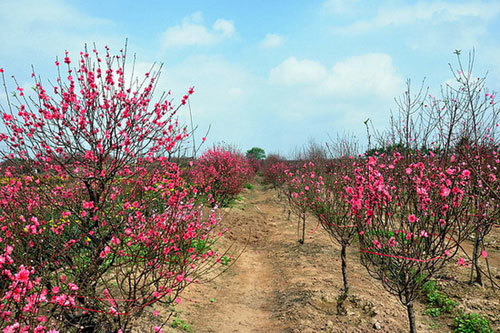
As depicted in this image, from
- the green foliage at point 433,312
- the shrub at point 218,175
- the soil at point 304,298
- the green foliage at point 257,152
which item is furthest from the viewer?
the green foliage at point 257,152

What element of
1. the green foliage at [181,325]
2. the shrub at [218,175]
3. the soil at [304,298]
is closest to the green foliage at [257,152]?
the shrub at [218,175]

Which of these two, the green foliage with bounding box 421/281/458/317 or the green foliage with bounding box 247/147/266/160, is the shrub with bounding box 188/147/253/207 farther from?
the green foliage with bounding box 247/147/266/160

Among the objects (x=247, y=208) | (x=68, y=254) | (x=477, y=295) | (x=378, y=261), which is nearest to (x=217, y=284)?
(x=68, y=254)

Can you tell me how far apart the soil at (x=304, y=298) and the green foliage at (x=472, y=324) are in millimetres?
225

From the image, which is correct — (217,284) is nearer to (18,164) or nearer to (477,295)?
(18,164)

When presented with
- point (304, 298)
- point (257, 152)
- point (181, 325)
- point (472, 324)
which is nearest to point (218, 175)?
point (304, 298)

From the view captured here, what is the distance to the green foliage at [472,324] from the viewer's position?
562 centimetres

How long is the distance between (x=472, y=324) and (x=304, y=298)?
3.13 meters

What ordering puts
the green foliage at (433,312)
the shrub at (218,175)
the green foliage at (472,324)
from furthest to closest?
the shrub at (218,175), the green foliage at (433,312), the green foliage at (472,324)

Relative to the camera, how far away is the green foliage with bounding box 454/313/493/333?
562cm

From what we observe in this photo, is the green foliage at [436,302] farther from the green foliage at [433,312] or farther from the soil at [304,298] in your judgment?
the soil at [304,298]

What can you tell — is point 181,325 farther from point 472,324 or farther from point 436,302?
point 436,302

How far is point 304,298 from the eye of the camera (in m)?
6.62

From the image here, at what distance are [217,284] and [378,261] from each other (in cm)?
487
